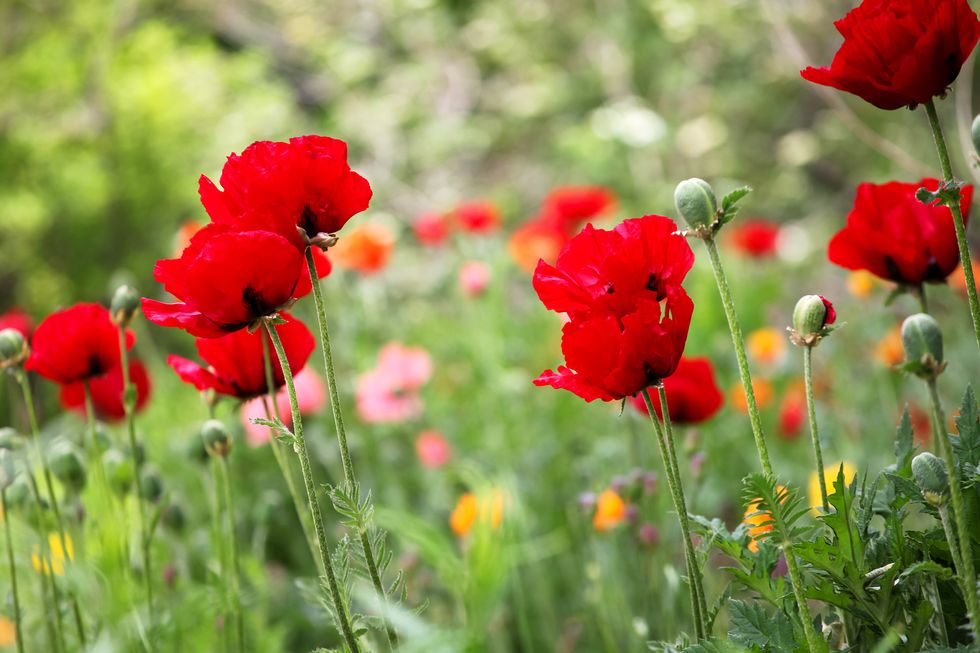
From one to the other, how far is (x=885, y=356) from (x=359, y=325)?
1.41 metres

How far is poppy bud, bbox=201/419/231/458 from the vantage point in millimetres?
833

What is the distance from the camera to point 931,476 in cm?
54

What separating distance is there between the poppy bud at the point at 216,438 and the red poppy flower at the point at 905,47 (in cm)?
60

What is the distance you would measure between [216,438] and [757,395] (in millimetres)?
1532

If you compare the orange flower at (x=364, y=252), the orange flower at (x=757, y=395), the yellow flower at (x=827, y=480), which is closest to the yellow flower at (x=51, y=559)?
the yellow flower at (x=827, y=480)

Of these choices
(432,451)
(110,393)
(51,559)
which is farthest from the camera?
(432,451)

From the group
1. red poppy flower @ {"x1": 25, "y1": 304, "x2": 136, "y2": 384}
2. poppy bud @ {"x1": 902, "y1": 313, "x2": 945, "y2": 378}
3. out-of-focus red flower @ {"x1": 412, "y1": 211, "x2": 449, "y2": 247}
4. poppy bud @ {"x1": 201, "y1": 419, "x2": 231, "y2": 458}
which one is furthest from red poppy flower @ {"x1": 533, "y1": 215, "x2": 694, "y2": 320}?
out-of-focus red flower @ {"x1": 412, "y1": 211, "x2": 449, "y2": 247}

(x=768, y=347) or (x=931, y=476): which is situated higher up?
(x=768, y=347)

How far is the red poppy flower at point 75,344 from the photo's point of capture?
909 mm

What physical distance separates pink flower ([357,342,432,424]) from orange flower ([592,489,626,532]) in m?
0.78

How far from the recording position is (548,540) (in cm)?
165

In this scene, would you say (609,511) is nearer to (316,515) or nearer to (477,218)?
(316,515)

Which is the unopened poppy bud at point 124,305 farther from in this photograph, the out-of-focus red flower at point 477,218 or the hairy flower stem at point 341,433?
the out-of-focus red flower at point 477,218

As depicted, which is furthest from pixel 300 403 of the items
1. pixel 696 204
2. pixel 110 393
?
pixel 696 204
